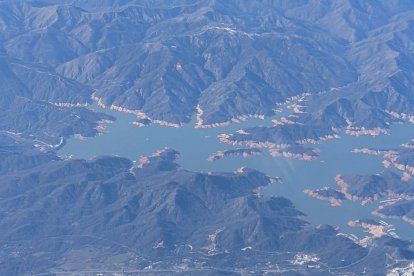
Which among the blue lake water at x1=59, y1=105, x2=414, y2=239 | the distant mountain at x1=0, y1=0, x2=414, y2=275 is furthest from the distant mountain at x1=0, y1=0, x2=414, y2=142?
the blue lake water at x1=59, y1=105, x2=414, y2=239

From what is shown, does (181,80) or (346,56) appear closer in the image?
(181,80)

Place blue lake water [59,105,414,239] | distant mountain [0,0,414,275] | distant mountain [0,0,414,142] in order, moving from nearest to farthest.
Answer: distant mountain [0,0,414,275] → blue lake water [59,105,414,239] → distant mountain [0,0,414,142]

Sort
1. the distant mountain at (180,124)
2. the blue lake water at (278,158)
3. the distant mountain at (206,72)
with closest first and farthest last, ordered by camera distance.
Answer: the distant mountain at (180,124), the blue lake water at (278,158), the distant mountain at (206,72)

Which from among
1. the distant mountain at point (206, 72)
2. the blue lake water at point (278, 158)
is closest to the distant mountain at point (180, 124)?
the distant mountain at point (206, 72)

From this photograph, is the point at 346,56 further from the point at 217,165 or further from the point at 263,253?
the point at 263,253

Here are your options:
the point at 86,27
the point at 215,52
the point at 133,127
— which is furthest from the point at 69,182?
the point at 86,27

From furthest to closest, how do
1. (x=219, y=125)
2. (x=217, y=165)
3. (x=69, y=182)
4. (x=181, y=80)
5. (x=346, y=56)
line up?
(x=346, y=56) → (x=181, y=80) → (x=219, y=125) → (x=217, y=165) → (x=69, y=182)

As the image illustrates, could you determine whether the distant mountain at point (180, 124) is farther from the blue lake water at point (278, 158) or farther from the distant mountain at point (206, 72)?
the blue lake water at point (278, 158)

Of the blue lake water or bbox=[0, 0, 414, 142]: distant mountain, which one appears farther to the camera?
bbox=[0, 0, 414, 142]: distant mountain

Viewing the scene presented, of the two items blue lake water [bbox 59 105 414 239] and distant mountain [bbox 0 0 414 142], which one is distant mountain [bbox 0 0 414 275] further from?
blue lake water [bbox 59 105 414 239]
